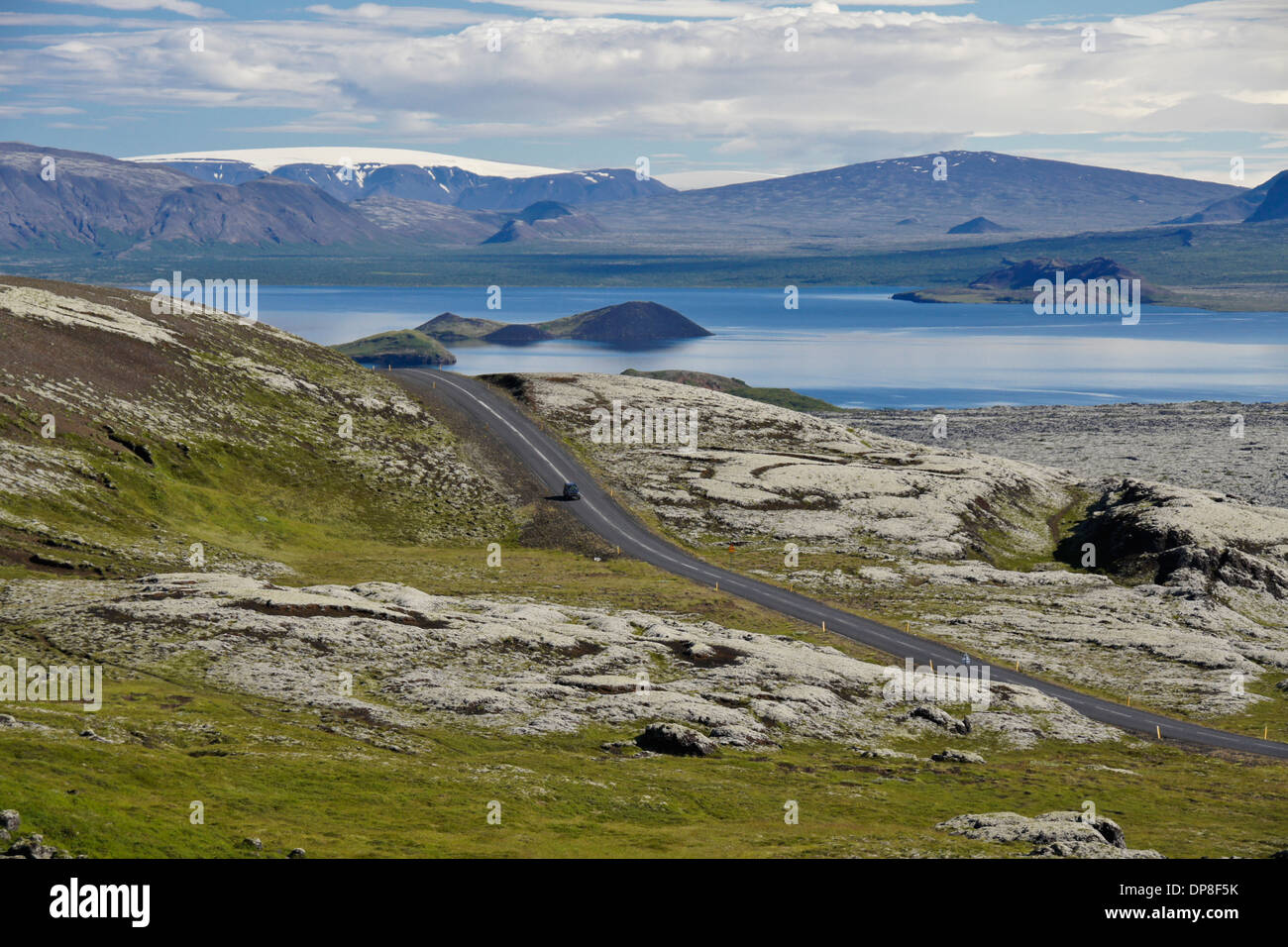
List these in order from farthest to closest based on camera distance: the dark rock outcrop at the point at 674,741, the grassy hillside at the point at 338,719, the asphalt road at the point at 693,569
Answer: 1. the asphalt road at the point at 693,569
2. the dark rock outcrop at the point at 674,741
3. the grassy hillside at the point at 338,719

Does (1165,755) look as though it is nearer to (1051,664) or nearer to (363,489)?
(1051,664)

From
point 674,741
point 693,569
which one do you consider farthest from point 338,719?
point 693,569

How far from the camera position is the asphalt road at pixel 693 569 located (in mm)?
85312

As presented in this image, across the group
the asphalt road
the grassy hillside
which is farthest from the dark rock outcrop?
the asphalt road

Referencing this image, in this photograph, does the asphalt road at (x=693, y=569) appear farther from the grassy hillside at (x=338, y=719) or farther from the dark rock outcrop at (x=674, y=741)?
the dark rock outcrop at (x=674, y=741)

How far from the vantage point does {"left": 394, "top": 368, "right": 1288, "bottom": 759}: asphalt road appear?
85.3 metres

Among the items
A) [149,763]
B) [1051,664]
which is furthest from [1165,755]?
[149,763]

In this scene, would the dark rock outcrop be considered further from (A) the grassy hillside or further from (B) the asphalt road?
(B) the asphalt road

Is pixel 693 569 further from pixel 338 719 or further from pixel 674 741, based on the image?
pixel 338 719

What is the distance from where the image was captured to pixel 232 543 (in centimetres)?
10606

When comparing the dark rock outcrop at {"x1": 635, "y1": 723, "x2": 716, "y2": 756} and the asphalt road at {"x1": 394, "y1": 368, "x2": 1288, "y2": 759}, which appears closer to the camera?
the dark rock outcrop at {"x1": 635, "y1": 723, "x2": 716, "y2": 756}

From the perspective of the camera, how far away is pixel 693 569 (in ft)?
387

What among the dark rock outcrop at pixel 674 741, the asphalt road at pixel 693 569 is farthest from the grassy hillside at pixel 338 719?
the asphalt road at pixel 693 569
